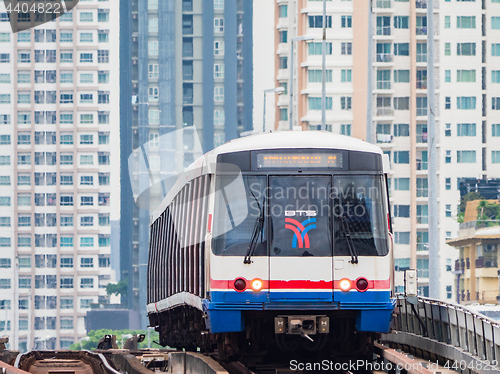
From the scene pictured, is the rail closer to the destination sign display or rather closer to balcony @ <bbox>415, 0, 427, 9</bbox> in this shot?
the destination sign display

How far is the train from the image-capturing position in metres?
13.9

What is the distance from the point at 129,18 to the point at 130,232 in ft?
97.6

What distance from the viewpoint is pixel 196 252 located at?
15.6m

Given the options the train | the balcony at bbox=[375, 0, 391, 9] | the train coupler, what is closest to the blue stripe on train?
the train

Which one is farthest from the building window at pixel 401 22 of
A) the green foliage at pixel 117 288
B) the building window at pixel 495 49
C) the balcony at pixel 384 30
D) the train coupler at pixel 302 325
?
the train coupler at pixel 302 325

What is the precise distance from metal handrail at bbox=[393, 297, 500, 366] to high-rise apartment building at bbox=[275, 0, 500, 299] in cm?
7627

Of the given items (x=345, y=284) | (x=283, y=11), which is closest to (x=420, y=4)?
(x=283, y=11)

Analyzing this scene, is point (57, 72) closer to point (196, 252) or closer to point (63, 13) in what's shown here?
point (63, 13)

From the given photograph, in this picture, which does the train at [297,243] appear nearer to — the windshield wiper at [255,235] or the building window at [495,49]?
the windshield wiper at [255,235]

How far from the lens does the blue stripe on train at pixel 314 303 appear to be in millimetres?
13914

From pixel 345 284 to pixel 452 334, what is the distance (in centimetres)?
209

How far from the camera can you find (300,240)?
1402 centimetres

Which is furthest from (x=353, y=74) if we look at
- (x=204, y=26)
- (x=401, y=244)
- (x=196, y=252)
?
(x=196, y=252)

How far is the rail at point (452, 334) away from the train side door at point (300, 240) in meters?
1.59
